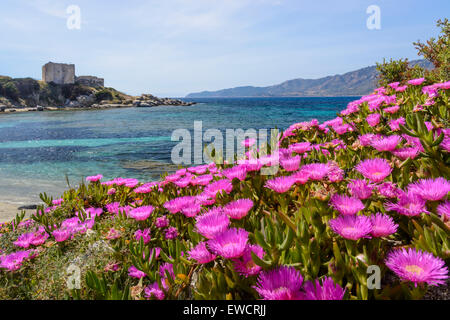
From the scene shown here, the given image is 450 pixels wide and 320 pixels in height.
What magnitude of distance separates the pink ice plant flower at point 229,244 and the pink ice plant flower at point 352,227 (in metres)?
0.33

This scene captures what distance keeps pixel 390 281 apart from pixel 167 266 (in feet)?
3.10

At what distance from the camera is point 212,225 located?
1.21m

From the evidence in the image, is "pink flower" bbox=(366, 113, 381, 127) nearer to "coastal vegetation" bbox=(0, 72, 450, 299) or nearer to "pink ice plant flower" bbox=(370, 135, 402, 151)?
"coastal vegetation" bbox=(0, 72, 450, 299)

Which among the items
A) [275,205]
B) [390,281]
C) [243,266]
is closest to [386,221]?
[390,281]

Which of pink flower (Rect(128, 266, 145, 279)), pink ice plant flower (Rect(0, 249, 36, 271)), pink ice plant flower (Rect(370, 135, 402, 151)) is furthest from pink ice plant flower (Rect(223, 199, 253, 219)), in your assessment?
pink ice plant flower (Rect(0, 249, 36, 271))

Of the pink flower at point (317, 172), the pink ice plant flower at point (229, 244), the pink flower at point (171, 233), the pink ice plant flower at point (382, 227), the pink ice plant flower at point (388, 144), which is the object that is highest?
the pink ice plant flower at point (388, 144)

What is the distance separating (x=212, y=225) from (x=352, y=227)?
524 mm

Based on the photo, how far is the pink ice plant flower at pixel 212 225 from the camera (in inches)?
44.9

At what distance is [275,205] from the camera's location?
1777mm

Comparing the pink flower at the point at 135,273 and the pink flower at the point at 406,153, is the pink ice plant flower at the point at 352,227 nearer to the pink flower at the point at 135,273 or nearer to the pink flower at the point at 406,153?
the pink flower at the point at 406,153

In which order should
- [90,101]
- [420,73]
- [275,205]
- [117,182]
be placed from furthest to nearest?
[90,101]
[420,73]
[117,182]
[275,205]

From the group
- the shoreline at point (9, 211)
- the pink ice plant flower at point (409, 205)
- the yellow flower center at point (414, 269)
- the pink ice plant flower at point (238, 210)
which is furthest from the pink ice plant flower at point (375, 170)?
the shoreline at point (9, 211)

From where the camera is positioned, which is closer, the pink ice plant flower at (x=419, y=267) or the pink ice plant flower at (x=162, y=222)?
the pink ice plant flower at (x=419, y=267)
